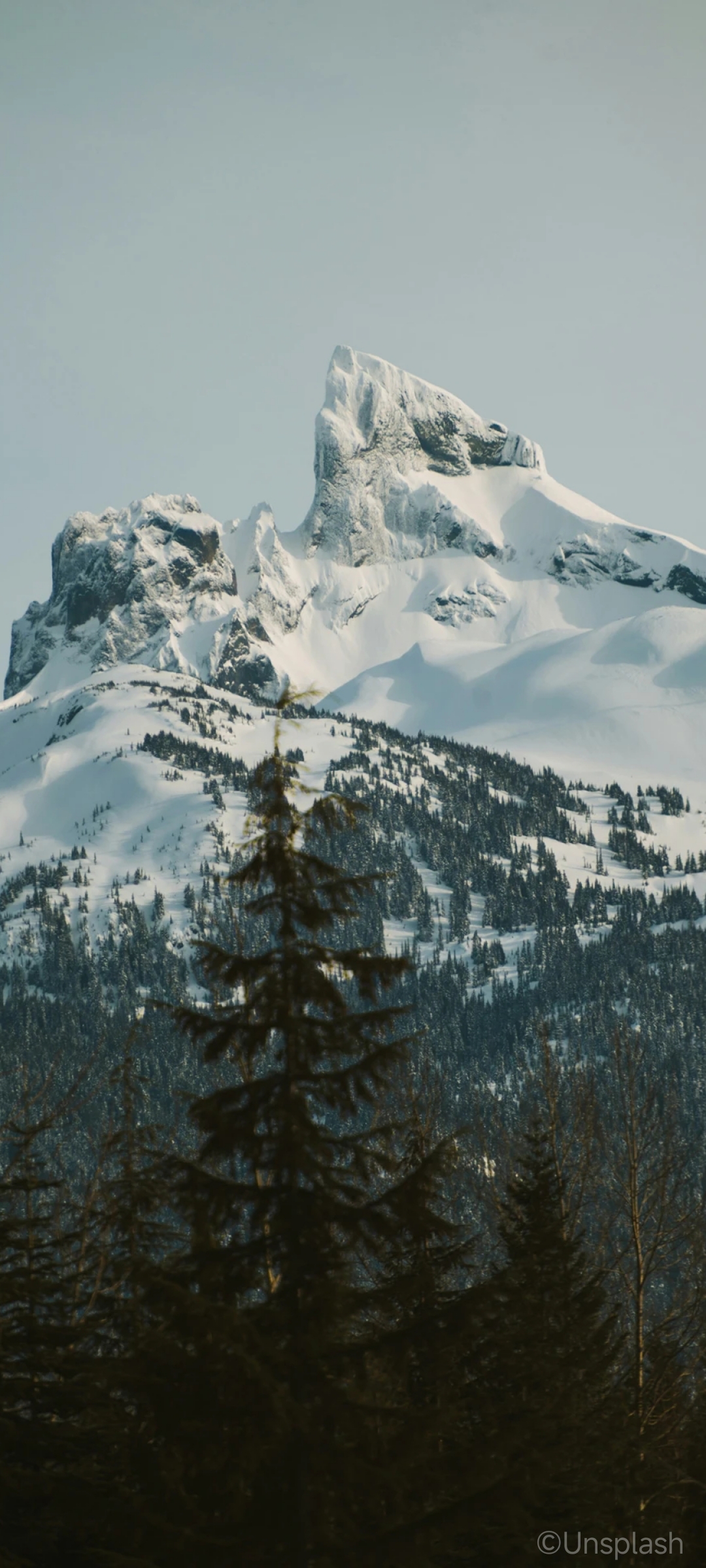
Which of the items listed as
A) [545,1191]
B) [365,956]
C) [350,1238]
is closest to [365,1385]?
[350,1238]

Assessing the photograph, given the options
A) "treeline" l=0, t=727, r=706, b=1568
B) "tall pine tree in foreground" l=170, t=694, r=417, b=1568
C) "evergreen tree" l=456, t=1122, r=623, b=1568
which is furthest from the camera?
"evergreen tree" l=456, t=1122, r=623, b=1568

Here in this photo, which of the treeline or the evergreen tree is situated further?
the evergreen tree

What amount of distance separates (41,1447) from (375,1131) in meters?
6.49

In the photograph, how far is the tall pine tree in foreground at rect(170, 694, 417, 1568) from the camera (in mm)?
12797

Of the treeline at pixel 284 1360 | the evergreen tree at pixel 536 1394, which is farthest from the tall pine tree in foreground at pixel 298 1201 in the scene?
the evergreen tree at pixel 536 1394

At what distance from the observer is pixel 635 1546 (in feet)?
67.4

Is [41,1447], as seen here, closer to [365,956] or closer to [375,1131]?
[375,1131]

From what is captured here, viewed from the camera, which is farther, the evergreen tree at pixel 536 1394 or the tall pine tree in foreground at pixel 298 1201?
the evergreen tree at pixel 536 1394

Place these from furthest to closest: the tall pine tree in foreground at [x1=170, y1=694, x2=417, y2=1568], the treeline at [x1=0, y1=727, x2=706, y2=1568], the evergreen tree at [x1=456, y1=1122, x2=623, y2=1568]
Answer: the evergreen tree at [x1=456, y1=1122, x2=623, y2=1568] < the tall pine tree in foreground at [x1=170, y1=694, x2=417, y2=1568] < the treeline at [x1=0, y1=727, x2=706, y2=1568]

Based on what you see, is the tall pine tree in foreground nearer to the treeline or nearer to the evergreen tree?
the treeline

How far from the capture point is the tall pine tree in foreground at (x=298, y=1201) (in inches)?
504

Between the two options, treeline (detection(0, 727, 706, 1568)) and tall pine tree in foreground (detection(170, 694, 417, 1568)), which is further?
tall pine tree in foreground (detection(170, 694, 417, 1568))

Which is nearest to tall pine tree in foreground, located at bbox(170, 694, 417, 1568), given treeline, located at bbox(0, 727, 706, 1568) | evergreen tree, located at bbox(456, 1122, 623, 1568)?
treeline, located at bbox(0, 727, 706, 1568)

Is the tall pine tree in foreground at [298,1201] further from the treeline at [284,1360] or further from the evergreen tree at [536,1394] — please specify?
the evergreen tree at [536,1394]
